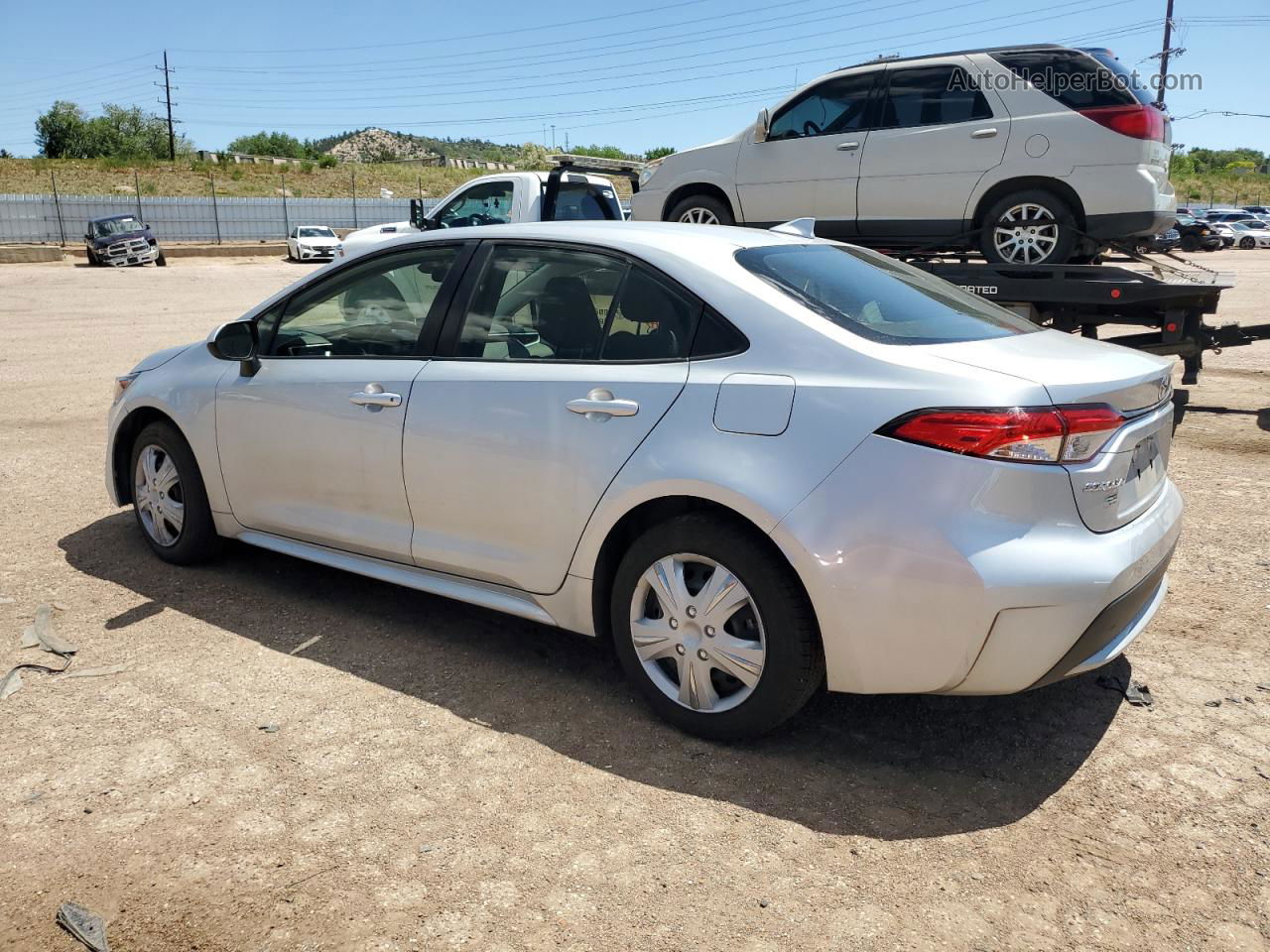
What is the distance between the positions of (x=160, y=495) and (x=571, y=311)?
8.17ft

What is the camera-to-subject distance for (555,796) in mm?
3121

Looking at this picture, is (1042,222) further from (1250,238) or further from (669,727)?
(1250,238)

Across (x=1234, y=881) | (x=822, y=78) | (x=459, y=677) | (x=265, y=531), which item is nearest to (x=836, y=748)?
(x=1234, y=881)

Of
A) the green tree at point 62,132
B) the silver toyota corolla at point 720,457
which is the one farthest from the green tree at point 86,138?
the silver toyota corolla at point 720,457

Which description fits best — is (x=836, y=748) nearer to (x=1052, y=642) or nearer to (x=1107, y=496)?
(x=1052, y=642)

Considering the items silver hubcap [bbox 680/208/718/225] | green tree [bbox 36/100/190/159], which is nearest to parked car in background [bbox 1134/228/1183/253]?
silver hubcap [bbox 680/208/718/225]

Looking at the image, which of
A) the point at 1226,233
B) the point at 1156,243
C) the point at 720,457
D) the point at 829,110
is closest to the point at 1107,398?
the point at 720,457

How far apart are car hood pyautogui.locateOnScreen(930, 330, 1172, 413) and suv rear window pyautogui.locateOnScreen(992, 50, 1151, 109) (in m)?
4.86

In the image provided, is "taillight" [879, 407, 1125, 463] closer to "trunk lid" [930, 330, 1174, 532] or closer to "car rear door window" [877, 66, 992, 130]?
"trunk lid" [930, 330, 1174, 532]

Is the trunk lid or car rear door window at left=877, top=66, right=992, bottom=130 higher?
car rear door window at left=877, top=66, right=992, bottom=130

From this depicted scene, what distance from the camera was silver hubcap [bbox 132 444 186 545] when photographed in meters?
4.98

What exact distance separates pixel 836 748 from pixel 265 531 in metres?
2.69

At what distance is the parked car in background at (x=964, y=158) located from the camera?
753 cm

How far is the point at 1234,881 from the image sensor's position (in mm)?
2699
